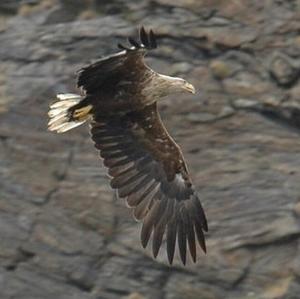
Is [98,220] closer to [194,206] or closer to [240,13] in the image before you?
[194,206]

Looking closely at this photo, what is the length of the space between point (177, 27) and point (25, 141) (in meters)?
1.88

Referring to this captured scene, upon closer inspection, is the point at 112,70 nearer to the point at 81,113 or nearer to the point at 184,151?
the point at 81,113

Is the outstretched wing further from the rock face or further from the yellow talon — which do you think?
the rock face

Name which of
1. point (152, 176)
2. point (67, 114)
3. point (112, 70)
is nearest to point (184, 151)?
point (152, 176)

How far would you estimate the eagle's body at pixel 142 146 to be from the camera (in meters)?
15.2

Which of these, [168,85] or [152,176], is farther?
[152,176]

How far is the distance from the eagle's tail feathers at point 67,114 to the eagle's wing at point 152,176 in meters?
0.19

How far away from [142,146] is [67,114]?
2.72 ft

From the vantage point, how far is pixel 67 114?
15.7 metres

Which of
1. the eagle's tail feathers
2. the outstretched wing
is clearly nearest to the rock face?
the eagle's tail feathers

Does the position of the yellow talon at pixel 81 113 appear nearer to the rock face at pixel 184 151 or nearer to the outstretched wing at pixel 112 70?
the outstretched wing at pixel 112 70

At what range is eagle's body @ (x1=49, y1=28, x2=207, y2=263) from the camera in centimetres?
1523

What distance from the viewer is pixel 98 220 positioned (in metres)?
17.3

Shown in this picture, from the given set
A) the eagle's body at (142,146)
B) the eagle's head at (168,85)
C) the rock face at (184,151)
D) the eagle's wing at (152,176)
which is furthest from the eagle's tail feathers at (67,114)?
the rock face at (184,151)
